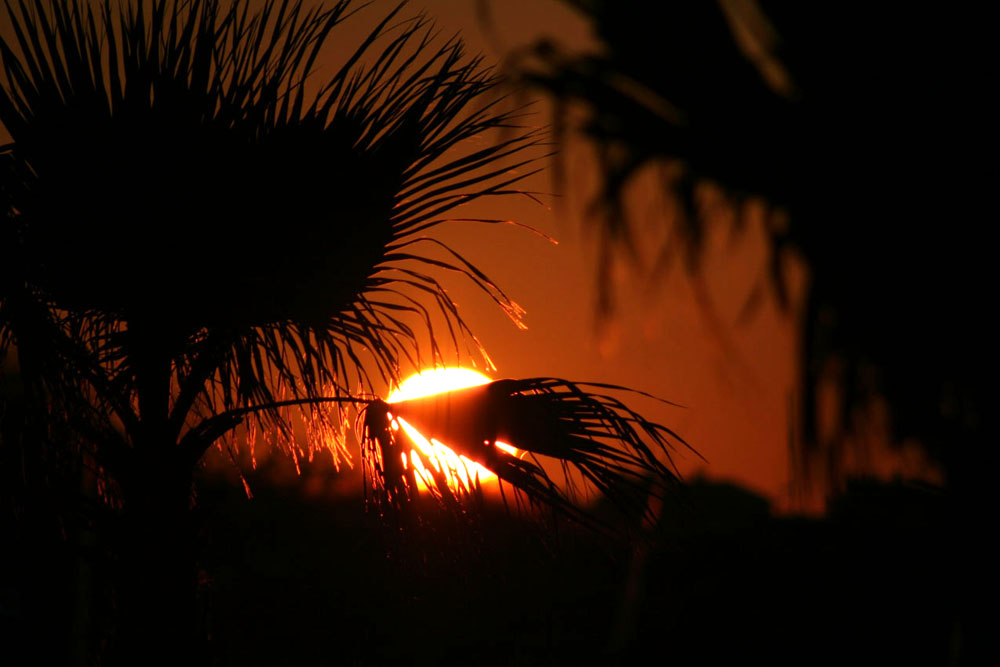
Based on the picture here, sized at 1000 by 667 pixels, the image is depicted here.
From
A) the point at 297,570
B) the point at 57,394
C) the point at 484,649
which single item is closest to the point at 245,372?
the point at 57,394

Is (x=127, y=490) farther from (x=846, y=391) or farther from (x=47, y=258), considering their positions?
(x=846, y=391)

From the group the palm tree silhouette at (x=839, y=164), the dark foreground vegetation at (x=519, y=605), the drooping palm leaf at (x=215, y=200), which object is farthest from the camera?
the dark foreground vegetation at (x=519, y=605)

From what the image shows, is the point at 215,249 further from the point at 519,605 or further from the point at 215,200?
the point at 519,605

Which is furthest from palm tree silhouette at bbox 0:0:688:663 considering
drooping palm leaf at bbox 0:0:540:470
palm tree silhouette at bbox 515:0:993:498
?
palm tree silhouette at bbox 515:0:993:498

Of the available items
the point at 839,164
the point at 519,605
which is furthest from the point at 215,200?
the point at 519,605

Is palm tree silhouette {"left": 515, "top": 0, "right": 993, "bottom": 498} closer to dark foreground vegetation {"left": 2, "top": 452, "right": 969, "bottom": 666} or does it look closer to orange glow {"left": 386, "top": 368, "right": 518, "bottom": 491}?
orange glow {"left": 386, "top": 368, "right": 518, "bottom": 491}

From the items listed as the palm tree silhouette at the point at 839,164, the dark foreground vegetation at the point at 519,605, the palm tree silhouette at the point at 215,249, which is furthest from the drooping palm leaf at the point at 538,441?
the dark foreground vegetation at the point at 519,605

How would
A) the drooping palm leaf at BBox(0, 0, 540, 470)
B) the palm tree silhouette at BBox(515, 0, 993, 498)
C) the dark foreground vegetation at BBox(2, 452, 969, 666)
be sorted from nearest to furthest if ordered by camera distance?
the palm tree silhouette at BBox(515, 0, 993, 498), the drooping palm leaf at BBox(0, 0, 540, 470), the dark foreground vegetation at BBox(2, 452, 969, 666)

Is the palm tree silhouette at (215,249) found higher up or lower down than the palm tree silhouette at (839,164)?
higher up

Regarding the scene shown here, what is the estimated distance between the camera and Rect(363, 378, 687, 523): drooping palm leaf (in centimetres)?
334

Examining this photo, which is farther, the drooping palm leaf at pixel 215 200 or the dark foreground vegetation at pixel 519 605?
the dark foreground vegetation at pixel 519 605

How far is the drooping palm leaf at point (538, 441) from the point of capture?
3.34 metres

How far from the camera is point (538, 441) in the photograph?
11.3 feet

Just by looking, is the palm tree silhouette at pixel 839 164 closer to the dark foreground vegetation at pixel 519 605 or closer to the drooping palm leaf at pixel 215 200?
the drooping palm leaf at pixel 215 200
